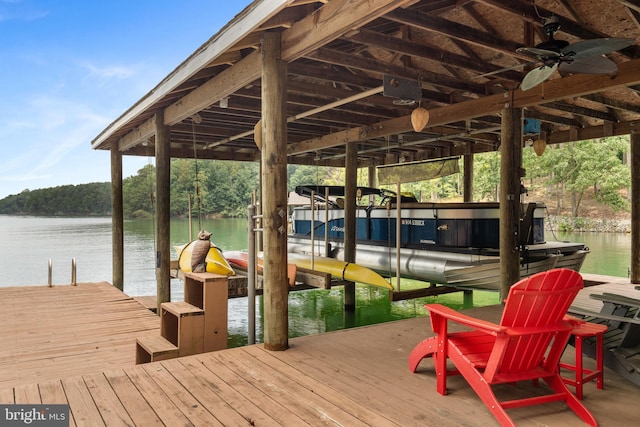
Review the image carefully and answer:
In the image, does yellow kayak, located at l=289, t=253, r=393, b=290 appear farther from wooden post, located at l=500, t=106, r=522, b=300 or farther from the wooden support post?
the wooden support post

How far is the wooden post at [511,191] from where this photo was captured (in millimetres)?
5863

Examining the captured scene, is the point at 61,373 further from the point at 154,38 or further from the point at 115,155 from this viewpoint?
the point at 154,38

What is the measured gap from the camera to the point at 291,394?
3006 millimetres

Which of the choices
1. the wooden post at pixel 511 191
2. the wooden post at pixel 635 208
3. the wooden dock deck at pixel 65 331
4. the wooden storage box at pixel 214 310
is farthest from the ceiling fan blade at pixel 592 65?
the wooden post at pixel 635 208

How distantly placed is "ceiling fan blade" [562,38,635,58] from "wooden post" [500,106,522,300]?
218cm

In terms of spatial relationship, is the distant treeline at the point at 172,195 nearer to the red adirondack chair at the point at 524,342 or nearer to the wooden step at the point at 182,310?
the wooden step at the point at 182,310

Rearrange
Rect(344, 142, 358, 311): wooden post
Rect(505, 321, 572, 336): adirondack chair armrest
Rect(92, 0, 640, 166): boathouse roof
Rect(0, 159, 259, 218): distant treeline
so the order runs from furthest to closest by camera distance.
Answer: Rect(0, 159, 259, 218): distant treeline, Rect(344, 142, 358, 311): wooden post, Rect(92, 0, 640, 166): boathouse roof, Rect(505, 321, 572, 336): adirondack chair armrest

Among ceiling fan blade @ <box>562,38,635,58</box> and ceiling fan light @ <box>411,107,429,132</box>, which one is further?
ceiling fan light @ <box>411,107,429,132</box>

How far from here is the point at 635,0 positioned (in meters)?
3.64

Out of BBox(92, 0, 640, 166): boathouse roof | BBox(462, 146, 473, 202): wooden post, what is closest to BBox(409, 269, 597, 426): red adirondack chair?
BBox(92, 0, 640, 166): boathouse roof

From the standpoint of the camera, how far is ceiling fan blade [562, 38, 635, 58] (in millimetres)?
3414

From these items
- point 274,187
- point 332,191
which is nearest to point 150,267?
point 332,191

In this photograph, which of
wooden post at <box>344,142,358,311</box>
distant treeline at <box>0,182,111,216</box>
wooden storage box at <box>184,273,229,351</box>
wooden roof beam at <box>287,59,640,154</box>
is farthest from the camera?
distant treeline at <box>0,182,111,216</box>

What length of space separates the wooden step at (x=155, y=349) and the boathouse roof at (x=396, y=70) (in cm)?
257
